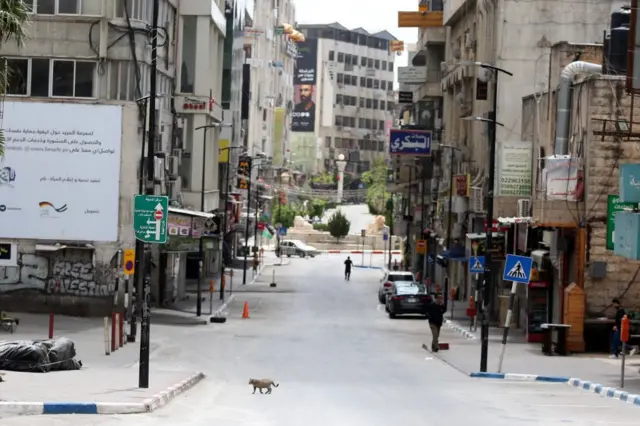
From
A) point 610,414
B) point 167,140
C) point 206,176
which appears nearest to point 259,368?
point 610,414

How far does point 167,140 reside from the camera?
56094 millimetres

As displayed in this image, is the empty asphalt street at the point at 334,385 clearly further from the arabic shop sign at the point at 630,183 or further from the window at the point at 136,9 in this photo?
the window at the point at 136,9

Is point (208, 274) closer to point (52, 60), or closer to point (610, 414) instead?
point (52, 60)

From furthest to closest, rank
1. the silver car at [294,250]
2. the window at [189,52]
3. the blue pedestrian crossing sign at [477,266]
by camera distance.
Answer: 1. the silver car at [294,250]
2. the window at [189,52]
3. the blue pedestrian crossing sign at [477,266]

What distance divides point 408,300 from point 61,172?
16823mm

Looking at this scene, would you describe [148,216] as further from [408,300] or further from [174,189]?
[174,189]

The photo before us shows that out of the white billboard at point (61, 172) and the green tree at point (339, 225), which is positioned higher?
the white billboard at point (61, 172)

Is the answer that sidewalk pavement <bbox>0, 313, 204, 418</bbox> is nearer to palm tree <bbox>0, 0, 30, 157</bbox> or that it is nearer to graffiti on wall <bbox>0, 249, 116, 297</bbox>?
palm tree <bbox>0, 0, 30, 157</bbox>

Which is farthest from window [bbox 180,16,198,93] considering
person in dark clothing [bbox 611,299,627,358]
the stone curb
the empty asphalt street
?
the stone curb

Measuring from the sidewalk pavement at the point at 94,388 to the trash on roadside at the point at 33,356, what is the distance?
0.33m

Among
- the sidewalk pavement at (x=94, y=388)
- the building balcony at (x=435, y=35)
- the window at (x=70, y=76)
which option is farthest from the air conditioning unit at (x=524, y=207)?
the building balcony at (x=435, y=35)

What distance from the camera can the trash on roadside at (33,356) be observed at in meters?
25.3

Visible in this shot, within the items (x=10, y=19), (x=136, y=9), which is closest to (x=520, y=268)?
(x=10, y=19)

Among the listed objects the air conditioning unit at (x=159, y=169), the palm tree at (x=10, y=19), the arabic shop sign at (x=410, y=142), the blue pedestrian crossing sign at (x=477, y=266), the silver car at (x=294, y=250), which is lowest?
the silver car at (x=294, y=250)
